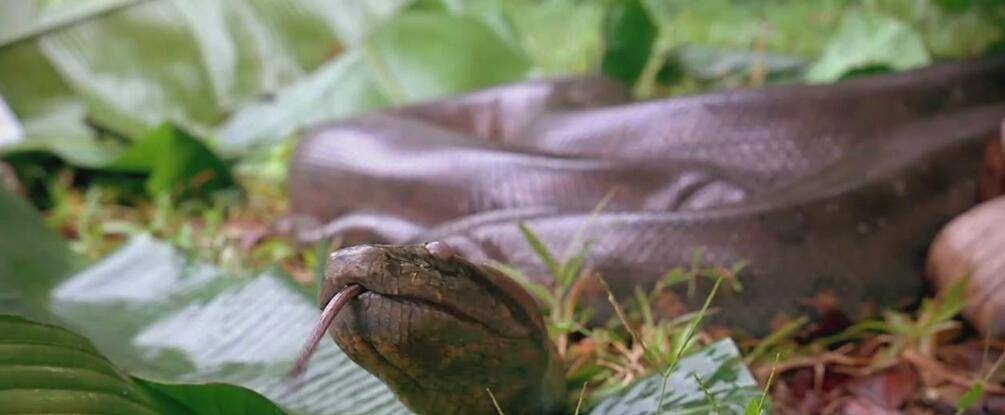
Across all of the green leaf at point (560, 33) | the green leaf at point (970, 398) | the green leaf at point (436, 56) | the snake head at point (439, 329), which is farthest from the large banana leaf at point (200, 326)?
the green leaf at point (560, 33)

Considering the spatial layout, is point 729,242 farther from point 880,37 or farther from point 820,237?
point 880,37

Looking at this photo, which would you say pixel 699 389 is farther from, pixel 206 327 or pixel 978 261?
pixel 978 261

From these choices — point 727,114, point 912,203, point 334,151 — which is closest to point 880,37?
point 727,114

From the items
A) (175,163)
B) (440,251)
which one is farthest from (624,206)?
(175,163)

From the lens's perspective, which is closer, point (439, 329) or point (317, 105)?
point (439, 329)

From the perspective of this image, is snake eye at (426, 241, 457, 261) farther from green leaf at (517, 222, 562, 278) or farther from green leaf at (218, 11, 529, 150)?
green leaf at (218, 11, 529, 150)

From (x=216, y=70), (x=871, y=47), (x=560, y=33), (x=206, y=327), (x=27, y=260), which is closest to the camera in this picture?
(x=206, y=327)

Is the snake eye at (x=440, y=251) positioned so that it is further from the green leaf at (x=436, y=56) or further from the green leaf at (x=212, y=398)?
the green leaf at (x=436, y=56)
